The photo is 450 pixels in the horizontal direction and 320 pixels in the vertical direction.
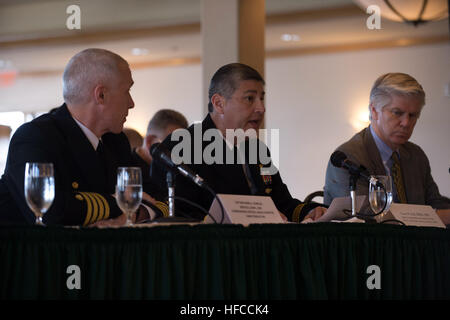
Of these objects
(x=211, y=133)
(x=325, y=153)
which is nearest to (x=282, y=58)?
(x=325, y=153)

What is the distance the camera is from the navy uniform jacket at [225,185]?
295 centimetres

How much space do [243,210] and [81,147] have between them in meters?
0.81

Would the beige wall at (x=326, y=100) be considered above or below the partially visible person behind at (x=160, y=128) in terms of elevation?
above

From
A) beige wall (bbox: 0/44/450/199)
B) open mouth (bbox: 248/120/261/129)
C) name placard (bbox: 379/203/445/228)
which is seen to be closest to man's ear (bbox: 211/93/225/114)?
open mouth (bbox: 248/120/261/129)

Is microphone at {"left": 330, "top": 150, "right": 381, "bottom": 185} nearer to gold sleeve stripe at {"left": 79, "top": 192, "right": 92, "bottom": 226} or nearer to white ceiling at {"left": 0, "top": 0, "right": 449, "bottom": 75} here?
gold sleeve stripe at {"left": 79, "top": 192, "right": 92, "bottom": 226}

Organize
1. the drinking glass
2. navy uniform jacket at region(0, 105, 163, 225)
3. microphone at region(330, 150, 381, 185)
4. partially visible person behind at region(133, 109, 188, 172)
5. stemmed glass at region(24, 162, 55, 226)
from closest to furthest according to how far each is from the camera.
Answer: stemmed glass at region(24, 162, 55, 226) → navy uniform jacket at region(0, 105, 163, 225) → the drinking glass → microphone at region(330, 150, 381, 185) → partially visible person behind at region(133, 109, 188, 172)

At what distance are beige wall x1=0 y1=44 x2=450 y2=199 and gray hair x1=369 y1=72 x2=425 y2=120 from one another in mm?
5909

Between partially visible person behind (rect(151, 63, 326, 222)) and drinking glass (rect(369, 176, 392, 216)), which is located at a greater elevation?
partially visible person behind (rect(151, 63, 326, 222))

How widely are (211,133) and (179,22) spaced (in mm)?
5986

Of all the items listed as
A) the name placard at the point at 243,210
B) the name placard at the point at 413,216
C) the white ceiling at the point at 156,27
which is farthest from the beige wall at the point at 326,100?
the name placard at the point at 243,210

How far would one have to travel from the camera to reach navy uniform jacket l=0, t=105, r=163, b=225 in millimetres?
2344

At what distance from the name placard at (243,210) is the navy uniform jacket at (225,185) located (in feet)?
2.01

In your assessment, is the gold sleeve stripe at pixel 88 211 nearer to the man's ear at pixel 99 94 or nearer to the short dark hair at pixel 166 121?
the man's ear at pixel 99 94
